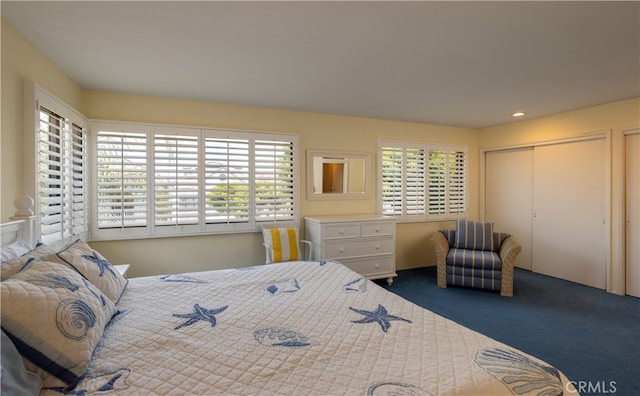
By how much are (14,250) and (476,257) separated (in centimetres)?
419

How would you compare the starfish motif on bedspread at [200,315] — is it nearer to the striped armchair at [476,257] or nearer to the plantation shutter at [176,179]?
the plantation shutter at [176,179]

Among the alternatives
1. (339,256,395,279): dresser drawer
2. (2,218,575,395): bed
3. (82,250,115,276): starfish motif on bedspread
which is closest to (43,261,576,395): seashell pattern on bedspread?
(2,218,575,395): bed

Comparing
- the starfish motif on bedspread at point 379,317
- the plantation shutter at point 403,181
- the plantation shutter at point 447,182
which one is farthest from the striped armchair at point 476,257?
the starfish motif on bedspread at point 379,317

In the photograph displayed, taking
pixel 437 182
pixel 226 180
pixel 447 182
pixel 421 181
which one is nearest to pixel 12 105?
pixel 226 180

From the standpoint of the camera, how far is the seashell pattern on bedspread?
102cm

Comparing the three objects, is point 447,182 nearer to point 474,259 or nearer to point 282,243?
point 474,259

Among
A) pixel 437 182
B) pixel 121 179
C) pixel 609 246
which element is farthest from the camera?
pixel 437 182

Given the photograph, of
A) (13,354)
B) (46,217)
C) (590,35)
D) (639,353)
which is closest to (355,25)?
(590,35)

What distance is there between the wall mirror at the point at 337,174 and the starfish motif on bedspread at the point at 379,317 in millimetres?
2690

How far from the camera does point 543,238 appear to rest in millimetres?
4551

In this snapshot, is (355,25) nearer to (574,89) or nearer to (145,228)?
(574,89)

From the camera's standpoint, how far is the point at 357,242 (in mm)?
3889

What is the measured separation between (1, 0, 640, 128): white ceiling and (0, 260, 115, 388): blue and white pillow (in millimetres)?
1529

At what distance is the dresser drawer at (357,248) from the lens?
→ 12.3 ft
